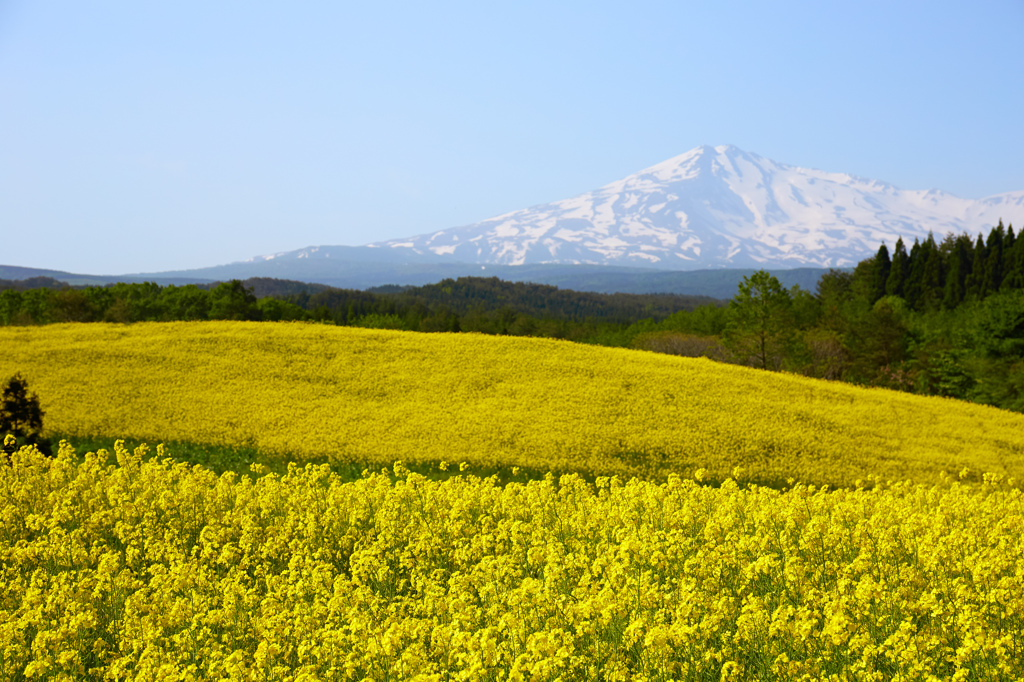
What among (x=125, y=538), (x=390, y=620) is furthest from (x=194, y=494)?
(x=390, y=620)

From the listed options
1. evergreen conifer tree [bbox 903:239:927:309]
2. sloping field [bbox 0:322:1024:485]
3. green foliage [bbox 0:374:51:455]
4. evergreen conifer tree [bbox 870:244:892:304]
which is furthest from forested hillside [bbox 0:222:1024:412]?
green foliage [bbox 0:374:51:455]

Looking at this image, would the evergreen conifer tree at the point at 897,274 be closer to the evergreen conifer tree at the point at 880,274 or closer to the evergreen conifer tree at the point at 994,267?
the evergreen conifer tree at the point at 880,274

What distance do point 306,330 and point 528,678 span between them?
30.6 meters

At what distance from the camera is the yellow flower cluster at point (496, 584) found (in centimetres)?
566

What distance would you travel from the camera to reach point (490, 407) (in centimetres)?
2306

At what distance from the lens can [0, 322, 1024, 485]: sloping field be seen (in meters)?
19.1

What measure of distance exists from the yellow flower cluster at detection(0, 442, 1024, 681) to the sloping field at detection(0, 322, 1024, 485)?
6.94 meters

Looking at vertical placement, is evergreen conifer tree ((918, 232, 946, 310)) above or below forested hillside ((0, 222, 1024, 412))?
above

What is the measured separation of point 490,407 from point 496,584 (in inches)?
621

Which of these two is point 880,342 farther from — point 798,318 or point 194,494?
point 194,494

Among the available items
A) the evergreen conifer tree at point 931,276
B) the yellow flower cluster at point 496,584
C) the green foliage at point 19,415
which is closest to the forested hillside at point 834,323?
the evergreen conifer tree at point 931,276

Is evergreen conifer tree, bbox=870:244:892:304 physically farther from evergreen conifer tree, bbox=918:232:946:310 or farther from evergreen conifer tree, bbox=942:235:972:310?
evergreen conifer tree, bbox=942:235:972:310

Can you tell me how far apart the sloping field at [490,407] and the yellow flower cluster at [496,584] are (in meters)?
6.94

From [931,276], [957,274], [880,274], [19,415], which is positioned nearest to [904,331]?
[957,274]
